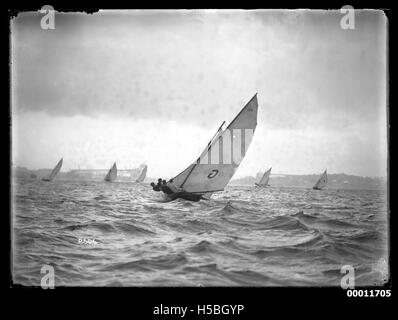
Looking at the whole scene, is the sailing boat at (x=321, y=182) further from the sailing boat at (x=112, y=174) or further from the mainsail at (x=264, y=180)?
the sailing boat at (x=112, y=174)

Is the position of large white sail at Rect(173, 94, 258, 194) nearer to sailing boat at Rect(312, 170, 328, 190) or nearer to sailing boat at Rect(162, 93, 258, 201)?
sailing boat at Rect(162, 93, 258, 201)

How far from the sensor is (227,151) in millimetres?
9375

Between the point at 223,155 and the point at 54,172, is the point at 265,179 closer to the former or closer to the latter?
the point at 223,155

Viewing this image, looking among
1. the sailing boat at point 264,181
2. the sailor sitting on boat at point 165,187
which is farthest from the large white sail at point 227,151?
the sailing boat at point 264,181

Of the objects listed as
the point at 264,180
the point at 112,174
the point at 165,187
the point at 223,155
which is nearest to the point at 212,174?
the point at 165,187

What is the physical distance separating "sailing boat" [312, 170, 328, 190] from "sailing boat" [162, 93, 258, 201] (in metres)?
1.91

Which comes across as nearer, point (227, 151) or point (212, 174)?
point (227, 151)

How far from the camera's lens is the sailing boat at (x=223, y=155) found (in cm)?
854

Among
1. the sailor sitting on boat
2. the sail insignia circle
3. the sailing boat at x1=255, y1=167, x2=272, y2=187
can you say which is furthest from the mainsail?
the sailor sitting on boat

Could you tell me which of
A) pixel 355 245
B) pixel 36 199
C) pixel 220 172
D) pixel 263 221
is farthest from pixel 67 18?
pixel 355 245

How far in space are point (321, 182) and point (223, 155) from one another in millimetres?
2623

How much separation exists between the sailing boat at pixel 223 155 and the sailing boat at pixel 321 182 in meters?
1.91

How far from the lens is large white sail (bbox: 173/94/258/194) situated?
8508 mm

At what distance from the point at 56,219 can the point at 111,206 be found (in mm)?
1829
